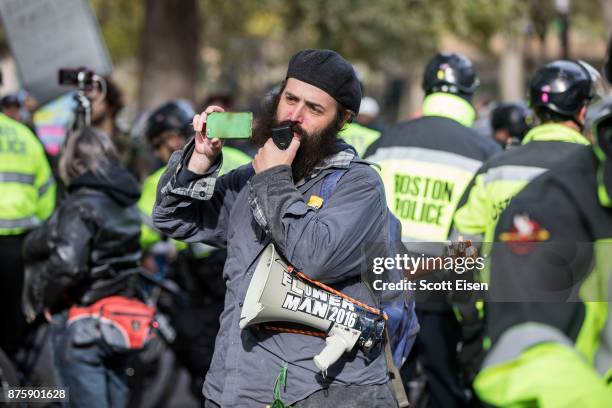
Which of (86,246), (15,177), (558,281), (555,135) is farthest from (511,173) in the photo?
(15,177)

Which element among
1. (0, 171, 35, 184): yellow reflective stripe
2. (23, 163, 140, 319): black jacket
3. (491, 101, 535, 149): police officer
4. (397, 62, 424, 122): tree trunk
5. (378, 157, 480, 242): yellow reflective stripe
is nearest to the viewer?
(23, 163, 140, 319): black jacket

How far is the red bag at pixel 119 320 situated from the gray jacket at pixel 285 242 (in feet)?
5.50

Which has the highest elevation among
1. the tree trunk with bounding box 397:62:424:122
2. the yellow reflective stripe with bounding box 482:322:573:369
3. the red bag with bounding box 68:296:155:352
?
the tree trunk with bounding box 397:62:424:122

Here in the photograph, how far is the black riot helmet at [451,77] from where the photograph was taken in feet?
18.5

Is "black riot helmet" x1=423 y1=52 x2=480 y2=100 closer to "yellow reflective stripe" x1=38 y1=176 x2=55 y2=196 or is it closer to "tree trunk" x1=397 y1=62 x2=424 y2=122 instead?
"yellow reflective stripe" x1=38 y1=176 x2=55 y2=196

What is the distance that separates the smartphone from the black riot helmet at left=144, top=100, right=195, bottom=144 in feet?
10.6

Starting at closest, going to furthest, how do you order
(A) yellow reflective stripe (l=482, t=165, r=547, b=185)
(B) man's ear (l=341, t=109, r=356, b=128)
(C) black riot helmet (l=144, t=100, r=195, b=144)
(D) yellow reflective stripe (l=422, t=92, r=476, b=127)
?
(B) man's ear (l=341, t=109, r=356, b=128) → (A) yellow reflective stripe (l=482, t=165, r=547, b=185) → (D) yellow reflective stripe (l=422, t=92, r=476, b=127) → (C) black riot helmet (l=144, t=100, r=195, b=144)

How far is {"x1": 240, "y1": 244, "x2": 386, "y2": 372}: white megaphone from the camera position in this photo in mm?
2941

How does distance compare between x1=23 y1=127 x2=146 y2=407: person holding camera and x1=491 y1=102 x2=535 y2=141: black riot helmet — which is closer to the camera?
x1=23 y1=127 x2=146 y2=407: person holding camera

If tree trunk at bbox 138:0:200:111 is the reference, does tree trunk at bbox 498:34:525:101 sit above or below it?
above

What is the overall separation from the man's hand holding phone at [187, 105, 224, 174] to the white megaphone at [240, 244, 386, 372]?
359 mm

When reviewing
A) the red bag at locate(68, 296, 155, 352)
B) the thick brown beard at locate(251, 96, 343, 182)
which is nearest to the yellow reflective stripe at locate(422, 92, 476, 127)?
the red bag at locate(68, 296, 155, 352)

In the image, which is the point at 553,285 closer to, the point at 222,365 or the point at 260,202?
the point at 260,202

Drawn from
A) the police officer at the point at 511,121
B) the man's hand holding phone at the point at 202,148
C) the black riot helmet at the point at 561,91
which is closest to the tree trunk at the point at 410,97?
the police officer at the point at 511,121
